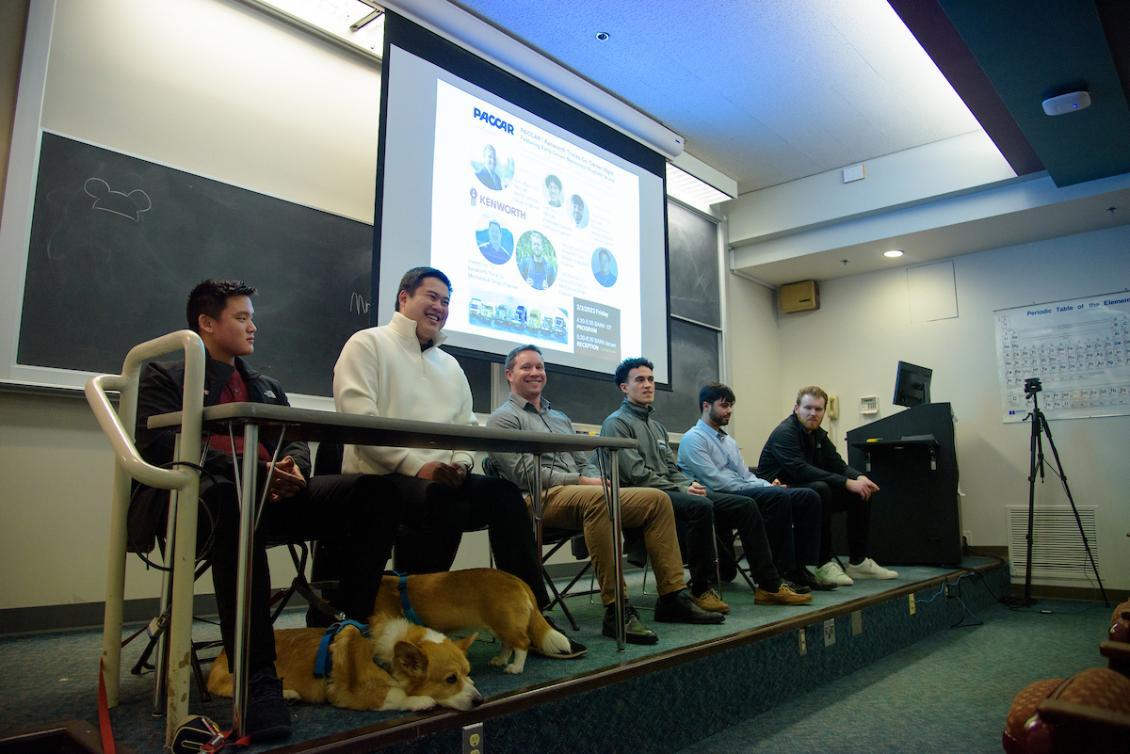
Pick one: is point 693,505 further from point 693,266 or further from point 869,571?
point 693,266

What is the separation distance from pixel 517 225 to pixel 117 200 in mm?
1783

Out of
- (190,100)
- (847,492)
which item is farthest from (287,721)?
(847,492)

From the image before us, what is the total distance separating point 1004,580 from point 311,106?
5.10 meters

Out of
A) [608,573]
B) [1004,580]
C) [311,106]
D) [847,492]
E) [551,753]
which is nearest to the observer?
[551,753]

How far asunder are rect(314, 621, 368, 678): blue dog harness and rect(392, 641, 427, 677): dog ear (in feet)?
0.41

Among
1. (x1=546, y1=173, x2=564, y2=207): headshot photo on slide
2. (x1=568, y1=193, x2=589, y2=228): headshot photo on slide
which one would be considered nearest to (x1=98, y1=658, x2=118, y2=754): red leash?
(x1=546, y1=173, x2=564, y2=207): headshot photo on slide

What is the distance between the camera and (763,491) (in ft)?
11.0

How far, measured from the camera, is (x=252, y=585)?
1351mm

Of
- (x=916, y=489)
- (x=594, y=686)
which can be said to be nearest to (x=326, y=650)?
(x=594, y=686)

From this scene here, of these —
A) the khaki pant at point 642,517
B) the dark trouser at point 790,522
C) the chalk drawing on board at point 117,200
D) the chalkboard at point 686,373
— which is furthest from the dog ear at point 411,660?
the chalkboard at point 686,373

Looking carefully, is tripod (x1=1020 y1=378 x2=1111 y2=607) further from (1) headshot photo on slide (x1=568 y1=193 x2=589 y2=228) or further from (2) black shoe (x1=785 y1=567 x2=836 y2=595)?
(1) headshot photo on slide (x1=568 y1=193 x2=589 y2=228)

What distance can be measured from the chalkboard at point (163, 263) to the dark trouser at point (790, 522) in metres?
2.04

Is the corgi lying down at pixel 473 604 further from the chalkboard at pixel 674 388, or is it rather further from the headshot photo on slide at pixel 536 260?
the chalkboard at pixel 674 388

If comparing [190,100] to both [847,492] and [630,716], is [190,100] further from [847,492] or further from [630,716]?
[847,492]
